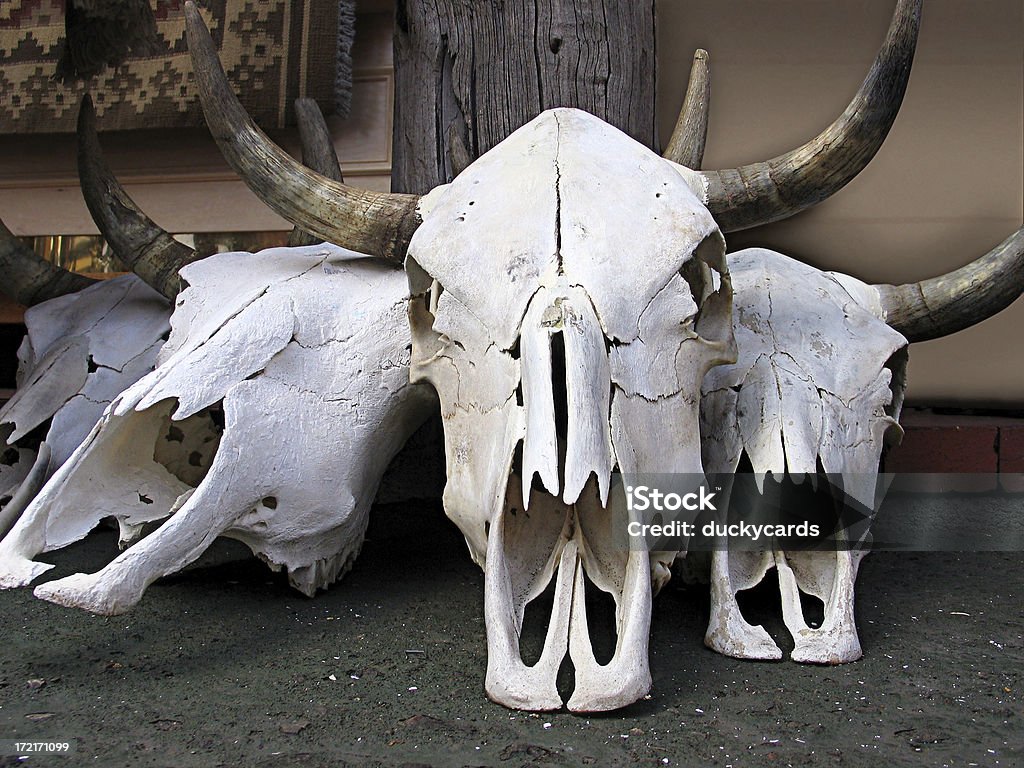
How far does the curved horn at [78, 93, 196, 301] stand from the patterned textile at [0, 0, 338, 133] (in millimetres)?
1883

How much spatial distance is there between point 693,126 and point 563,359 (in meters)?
1.42

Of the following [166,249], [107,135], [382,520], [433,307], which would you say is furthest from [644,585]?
[107,135]

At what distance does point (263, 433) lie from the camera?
2238 mm

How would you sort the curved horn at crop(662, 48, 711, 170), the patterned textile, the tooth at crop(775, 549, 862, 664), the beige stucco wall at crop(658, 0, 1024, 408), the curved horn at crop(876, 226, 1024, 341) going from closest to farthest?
the tooth at crop(775, 549, 862, 664) → the curved horn at crop(876, 226, 1024, 341) → the curved horn at crop(662, 48, 711, 170) → the beige stucco wall at crop(658, 0, 1024, 408) → the patterned textile

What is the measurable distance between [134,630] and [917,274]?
356 cm

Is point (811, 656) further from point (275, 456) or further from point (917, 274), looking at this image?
point (917, 274)

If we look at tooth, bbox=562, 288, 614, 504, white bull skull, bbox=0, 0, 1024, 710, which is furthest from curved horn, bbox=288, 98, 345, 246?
tooth, bbox=562, 288, 614, 504

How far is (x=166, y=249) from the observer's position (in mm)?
3115

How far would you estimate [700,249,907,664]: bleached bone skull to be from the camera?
83.6 inches

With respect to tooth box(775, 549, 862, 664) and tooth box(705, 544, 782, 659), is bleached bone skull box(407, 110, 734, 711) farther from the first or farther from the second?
tooth box(775, 549, 862, 664)

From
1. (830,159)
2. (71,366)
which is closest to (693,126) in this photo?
(830,159)

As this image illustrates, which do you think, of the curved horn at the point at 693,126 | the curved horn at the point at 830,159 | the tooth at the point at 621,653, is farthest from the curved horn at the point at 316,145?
the tooth at the point at 621,653

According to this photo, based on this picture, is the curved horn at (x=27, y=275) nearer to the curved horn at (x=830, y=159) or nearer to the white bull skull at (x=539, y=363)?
the white bull skull at (x=539, y=363)

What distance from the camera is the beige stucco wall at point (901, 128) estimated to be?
14.3 ft
